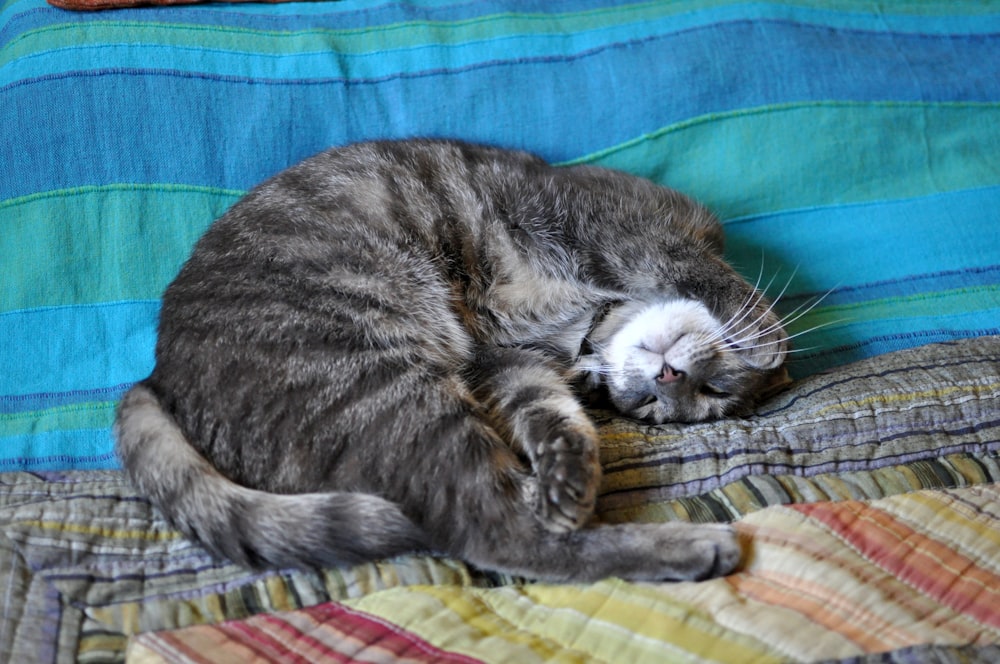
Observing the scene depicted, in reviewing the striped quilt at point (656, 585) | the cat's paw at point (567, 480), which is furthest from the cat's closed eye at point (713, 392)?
the cat's paw at point (567, 480)

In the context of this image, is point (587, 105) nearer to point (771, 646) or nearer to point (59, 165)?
point (59, 165)

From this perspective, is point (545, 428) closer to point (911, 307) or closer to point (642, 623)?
point (642, 623)

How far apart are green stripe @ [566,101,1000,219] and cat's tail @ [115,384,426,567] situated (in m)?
1.12

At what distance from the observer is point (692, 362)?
1616 millimetres

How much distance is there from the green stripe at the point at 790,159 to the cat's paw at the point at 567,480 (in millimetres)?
888

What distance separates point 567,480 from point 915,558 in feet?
1.65

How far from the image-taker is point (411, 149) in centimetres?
173

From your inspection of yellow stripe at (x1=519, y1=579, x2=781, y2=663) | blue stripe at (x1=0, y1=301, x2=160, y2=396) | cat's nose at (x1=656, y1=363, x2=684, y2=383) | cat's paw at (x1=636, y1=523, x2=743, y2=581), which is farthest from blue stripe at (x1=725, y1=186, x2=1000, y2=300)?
blue stripe at (x1=0, y1=301, x2=160, y2=396)

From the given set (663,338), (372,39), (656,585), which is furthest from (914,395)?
(372,39)

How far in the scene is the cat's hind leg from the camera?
1256 millimetres

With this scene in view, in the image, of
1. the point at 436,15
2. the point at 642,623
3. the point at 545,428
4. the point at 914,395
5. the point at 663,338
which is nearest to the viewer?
the point at 642,623

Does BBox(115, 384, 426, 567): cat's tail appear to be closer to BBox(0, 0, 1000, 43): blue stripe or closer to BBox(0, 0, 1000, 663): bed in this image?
BBox(0, 0, 1000, 663): bed

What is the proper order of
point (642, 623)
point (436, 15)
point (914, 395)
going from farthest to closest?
point (436, 15) → point (914, 395) → point (642, 623)

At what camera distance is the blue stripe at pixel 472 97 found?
5.70 feet
